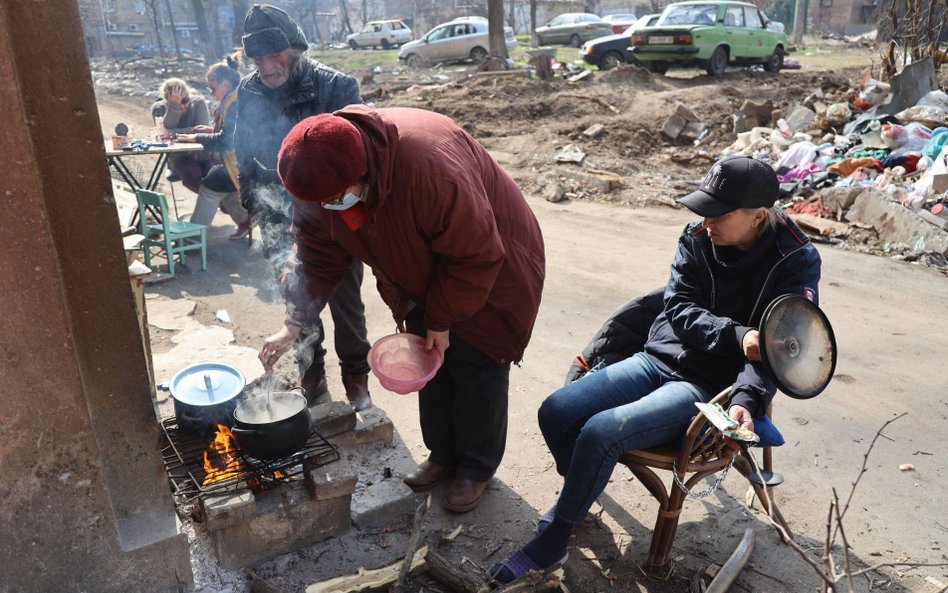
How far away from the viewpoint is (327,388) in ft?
14.0

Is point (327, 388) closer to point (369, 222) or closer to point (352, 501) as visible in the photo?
point (352, 501)

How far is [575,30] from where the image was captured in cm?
2462

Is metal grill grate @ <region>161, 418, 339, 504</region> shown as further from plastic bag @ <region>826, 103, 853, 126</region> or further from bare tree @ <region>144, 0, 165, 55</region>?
bare tree @ <region>144, 0, 165, 55</region>

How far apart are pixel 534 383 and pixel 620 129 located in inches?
317

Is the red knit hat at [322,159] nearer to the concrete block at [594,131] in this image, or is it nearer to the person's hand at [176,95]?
the person's hand at [176,95]

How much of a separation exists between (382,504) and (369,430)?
1.84 feet

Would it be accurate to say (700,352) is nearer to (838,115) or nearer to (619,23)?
(838,115)

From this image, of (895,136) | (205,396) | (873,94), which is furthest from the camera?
(873,94)

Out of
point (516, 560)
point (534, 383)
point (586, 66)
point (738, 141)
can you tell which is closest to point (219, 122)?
point (534, 383)

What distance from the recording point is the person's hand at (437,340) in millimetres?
2719

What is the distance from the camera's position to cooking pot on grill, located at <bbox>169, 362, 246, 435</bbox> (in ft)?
9.50

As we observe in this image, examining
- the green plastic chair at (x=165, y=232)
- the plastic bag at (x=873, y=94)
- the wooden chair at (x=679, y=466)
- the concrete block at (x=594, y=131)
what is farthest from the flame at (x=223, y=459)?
the plastic bag at (x=873, y=94)

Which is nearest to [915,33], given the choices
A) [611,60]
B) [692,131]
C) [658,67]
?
[692,131]

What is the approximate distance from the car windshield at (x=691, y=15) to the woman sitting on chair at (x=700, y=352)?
14.9 meters
